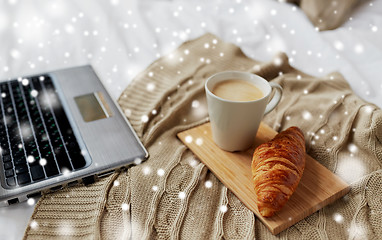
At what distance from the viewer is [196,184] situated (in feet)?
1.81

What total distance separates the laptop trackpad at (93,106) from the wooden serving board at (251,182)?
0.18 metres

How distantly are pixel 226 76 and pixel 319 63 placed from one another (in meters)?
0.45

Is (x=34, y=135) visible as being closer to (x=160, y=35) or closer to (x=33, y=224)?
(x=33, y=224)

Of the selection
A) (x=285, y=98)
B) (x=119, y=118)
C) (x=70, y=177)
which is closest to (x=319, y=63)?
(x=285, y=98)

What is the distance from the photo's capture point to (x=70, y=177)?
1.77 feet

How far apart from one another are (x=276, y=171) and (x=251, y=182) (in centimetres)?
7

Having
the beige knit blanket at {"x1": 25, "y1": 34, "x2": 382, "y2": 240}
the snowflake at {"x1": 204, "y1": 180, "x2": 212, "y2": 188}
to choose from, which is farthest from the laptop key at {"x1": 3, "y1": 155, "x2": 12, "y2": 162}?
the snowflake at {"x1": 204, "y1": 180, "x2": 212, "y2": 188}

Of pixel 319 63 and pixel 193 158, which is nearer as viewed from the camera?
pixel 193 158

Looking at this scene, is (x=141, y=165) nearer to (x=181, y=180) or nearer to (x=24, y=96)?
(x=181, y=180)

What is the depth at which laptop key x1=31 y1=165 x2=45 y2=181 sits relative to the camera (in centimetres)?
53

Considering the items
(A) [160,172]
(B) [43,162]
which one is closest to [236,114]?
(A) [160,172]

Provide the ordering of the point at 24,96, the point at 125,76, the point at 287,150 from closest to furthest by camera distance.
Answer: the point at 287,150, the point at 24,96, the point at 125,76

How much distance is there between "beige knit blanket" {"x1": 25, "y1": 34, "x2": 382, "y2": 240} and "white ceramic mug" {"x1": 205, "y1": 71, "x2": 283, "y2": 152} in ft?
0.23

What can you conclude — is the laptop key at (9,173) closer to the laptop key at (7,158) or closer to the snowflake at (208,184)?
the laptop key at (7,158)
